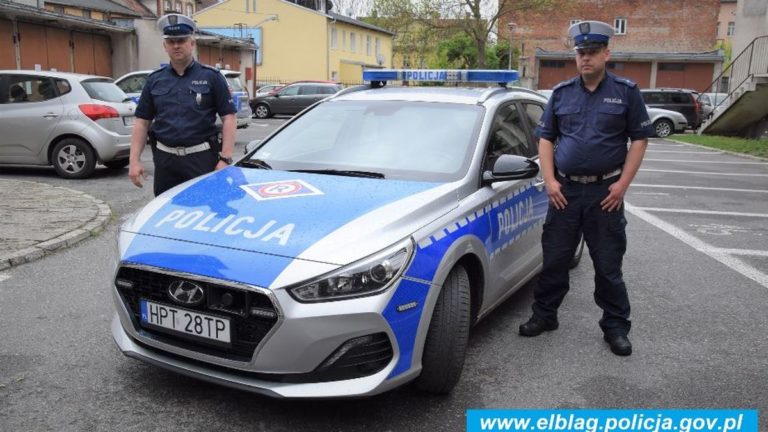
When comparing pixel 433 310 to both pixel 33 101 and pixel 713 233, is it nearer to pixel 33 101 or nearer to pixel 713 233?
pixel 713 233

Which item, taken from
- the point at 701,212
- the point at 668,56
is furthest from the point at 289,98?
the point at 668,56

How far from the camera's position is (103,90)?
10.3 meters

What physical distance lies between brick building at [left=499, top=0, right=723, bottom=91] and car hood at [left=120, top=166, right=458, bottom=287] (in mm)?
44087

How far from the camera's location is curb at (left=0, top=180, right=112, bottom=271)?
558cm

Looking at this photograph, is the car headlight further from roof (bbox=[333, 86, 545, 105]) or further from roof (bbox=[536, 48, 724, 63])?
roof (bbox=[536, 48, 724, 63])

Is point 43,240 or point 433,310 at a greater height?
point 433,310

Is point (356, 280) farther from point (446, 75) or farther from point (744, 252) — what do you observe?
point (744, 252)

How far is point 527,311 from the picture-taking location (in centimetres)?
475

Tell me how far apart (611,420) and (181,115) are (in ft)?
10.8

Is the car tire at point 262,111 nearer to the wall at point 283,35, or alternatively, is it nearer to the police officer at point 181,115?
the wall at point 283,35

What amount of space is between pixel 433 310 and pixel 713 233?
5.67 m

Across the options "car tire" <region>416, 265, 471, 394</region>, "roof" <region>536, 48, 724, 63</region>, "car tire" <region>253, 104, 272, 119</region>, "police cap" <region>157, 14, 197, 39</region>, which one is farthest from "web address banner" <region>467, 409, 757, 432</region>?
"roof" <region>536, 48, 724, 63</region>

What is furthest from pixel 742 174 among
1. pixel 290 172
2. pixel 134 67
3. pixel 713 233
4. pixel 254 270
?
pixel 134 67

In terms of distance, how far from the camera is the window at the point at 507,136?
4078 millimetres
